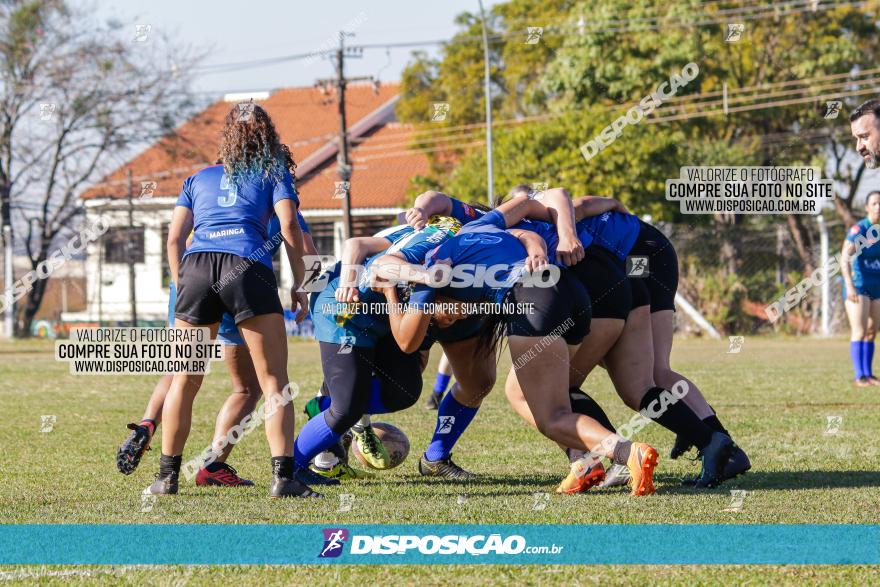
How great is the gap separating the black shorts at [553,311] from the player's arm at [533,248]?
12 cm

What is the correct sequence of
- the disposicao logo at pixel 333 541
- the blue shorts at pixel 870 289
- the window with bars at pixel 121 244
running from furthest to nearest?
1. the window with bars at pixel 121 244
2. the blue shorts at pixel 870 289
3. the disposicao logo at pixel 333 541

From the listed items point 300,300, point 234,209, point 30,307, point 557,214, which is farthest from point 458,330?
point 30,307

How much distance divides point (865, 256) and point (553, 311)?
8891 millimetres

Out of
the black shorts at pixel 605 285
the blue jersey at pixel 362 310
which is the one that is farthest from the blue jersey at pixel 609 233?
the blue jersey at pixel 362 310

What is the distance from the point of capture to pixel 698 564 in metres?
4.45

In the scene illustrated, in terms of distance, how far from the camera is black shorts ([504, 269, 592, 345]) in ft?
19.7

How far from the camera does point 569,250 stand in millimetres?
6355

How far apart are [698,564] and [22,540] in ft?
9.29

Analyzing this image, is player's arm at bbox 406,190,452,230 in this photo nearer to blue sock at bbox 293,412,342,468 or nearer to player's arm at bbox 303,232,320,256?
player's arm at bbox 303,232,320,256

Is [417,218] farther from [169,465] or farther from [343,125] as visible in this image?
[343,125]

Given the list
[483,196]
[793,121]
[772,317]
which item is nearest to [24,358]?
[483,196]

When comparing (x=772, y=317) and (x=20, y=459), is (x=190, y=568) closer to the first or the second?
(x=20, y=459)

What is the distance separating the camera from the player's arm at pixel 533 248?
607cm

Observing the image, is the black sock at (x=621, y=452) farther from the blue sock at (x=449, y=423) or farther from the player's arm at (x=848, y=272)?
the player's arm at (x=848, y=272)
